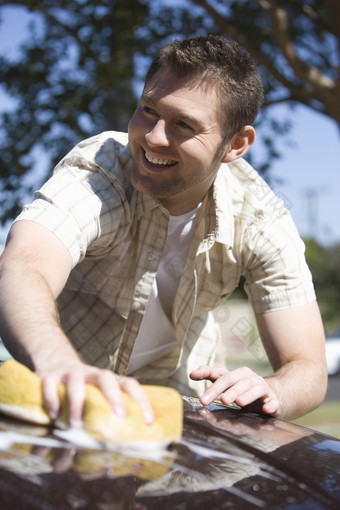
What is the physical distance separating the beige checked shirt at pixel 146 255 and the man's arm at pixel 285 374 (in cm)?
7

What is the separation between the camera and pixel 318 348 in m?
2.35

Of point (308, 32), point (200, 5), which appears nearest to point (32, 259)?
point (200, 5)

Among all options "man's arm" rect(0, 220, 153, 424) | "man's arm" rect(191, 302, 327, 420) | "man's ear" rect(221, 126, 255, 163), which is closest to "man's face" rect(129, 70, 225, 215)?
"man's ear" rect(221, 126, 255, 163)

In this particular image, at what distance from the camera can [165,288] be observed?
263 centimetres

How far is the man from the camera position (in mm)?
2094

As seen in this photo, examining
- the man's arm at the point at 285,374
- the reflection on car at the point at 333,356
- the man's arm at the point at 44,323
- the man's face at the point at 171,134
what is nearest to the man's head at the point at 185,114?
the man's face at the point at 171,134

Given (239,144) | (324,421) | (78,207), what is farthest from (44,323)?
(324,421)

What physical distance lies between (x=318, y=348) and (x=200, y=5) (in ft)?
15.8

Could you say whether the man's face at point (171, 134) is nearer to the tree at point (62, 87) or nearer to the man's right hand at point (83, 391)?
the man's right hand at point (83, 391)

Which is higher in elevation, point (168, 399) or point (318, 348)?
point (168, 399)

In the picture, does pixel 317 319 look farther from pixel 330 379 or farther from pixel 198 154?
pixel 330 379

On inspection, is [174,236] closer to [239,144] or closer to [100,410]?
[239,144]

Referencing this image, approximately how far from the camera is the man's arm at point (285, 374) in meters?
1.61

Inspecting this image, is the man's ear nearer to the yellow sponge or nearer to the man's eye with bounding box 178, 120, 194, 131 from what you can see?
the man's eye with bounding box 178, 120, 194, 131
